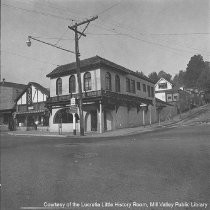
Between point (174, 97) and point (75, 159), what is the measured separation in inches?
Answer: 2353

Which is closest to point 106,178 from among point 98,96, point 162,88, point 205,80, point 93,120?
point 98,96

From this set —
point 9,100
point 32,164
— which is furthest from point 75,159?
point 9,100

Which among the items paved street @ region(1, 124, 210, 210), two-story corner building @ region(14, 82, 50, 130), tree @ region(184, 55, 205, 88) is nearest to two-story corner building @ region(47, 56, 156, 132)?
two-story corner building @ region(14, 82, 50, 130)

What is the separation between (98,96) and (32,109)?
1480 centimetres

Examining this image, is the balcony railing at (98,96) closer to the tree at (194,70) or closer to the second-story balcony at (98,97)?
the second-story balcony at (98,97)

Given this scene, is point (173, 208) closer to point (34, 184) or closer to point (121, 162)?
point (34, 184)

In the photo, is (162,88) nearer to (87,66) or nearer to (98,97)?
(87,66)

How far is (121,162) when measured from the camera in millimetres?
9836

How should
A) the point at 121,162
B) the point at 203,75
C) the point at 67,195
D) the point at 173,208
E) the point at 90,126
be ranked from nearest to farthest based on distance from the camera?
the point at 173,208 < the point at 67,195 < the point at 121,162 < the point at 90,126 < the point at 203,75

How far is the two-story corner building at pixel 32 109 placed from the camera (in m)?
41.4

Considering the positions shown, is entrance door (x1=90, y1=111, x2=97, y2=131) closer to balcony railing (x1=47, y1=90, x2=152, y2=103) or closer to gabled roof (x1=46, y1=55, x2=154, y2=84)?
balcony railing (x1=47, y1=90, x2=152, y2=103)

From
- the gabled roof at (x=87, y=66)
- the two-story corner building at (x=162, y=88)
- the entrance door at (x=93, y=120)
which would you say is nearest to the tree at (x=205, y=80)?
the two-story corner building at (x=162, y=88)

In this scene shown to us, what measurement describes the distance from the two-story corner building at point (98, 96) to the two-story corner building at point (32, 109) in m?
4.16

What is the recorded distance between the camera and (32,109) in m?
42.8
